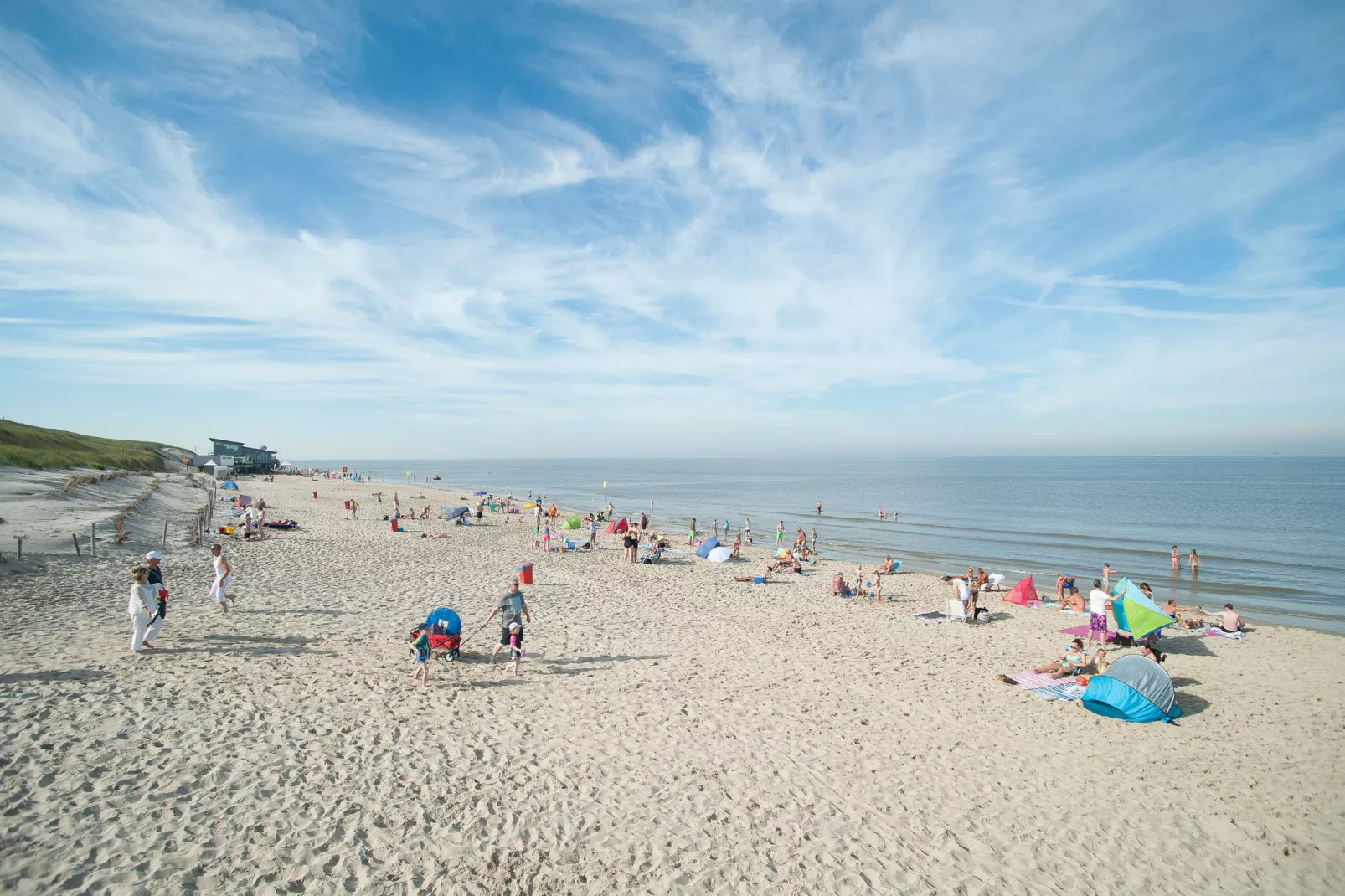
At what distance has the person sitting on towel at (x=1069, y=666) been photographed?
38.8ft

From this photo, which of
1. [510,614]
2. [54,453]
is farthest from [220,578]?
[54,453]

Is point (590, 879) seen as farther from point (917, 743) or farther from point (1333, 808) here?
point (1333, 808)

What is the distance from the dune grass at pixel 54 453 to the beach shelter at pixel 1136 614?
49994 millimetres

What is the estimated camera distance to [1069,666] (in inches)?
465

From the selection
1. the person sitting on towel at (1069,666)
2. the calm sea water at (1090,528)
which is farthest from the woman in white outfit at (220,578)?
the calm sea water at (1090,528)

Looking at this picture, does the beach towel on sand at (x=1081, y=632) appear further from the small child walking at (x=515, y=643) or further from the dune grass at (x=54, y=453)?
the dune grass at (x=54, y=453)

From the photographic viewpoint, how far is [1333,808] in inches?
304

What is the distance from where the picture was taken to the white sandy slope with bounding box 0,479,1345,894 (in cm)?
564

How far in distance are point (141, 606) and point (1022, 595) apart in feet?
68.9

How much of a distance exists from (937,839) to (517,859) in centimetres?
435

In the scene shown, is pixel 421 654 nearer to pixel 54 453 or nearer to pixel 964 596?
pixel 964 596

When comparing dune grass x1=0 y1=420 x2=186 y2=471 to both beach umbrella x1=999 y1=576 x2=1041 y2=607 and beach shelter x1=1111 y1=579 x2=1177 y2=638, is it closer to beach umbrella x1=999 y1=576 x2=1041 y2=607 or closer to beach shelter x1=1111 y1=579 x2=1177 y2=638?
beach umbrella x1=999 y1=576 x2=1041 y2=607

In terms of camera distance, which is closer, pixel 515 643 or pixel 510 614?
pixel 515 643

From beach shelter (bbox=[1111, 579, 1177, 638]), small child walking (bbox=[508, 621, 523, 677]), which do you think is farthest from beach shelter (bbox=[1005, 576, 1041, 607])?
small child walking (bbox=[508, 621, 523, 677])
